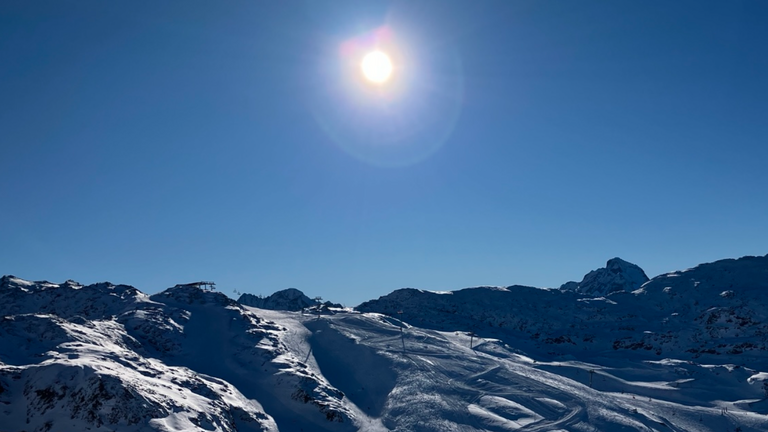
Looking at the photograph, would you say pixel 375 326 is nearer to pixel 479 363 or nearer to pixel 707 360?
pixel 479 363

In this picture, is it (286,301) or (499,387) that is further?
(286,301)

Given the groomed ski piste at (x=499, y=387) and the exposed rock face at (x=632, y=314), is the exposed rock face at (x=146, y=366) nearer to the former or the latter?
the groomed ski piste at (x=499, y=387)

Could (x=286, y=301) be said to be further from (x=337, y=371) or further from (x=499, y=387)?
(x=499, y=387)

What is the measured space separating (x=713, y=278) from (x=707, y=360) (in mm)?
69037

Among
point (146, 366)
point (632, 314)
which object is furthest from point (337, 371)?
point (632, 314)

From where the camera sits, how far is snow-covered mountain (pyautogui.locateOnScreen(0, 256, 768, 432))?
35.0 metres

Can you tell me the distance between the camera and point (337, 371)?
6312 cm

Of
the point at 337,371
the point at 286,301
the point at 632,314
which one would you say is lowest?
the point at 337,371

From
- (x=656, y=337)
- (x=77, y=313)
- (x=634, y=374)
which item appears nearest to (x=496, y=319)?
(x=656, y=337)

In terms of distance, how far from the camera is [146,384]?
3706 cm

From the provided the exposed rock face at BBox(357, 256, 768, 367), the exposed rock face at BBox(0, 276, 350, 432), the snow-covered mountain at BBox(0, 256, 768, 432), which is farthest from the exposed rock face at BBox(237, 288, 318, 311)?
the exposed rock face at BBox(0, 276, 350, 432)

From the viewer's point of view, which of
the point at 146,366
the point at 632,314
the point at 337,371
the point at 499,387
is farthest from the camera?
the point at 632,314

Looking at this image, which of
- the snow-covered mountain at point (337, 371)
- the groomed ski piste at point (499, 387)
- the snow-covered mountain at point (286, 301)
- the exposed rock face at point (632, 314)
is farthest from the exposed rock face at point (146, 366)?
the snow-covered mountain at point (286, 301)

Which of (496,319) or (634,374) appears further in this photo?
(496,319)
